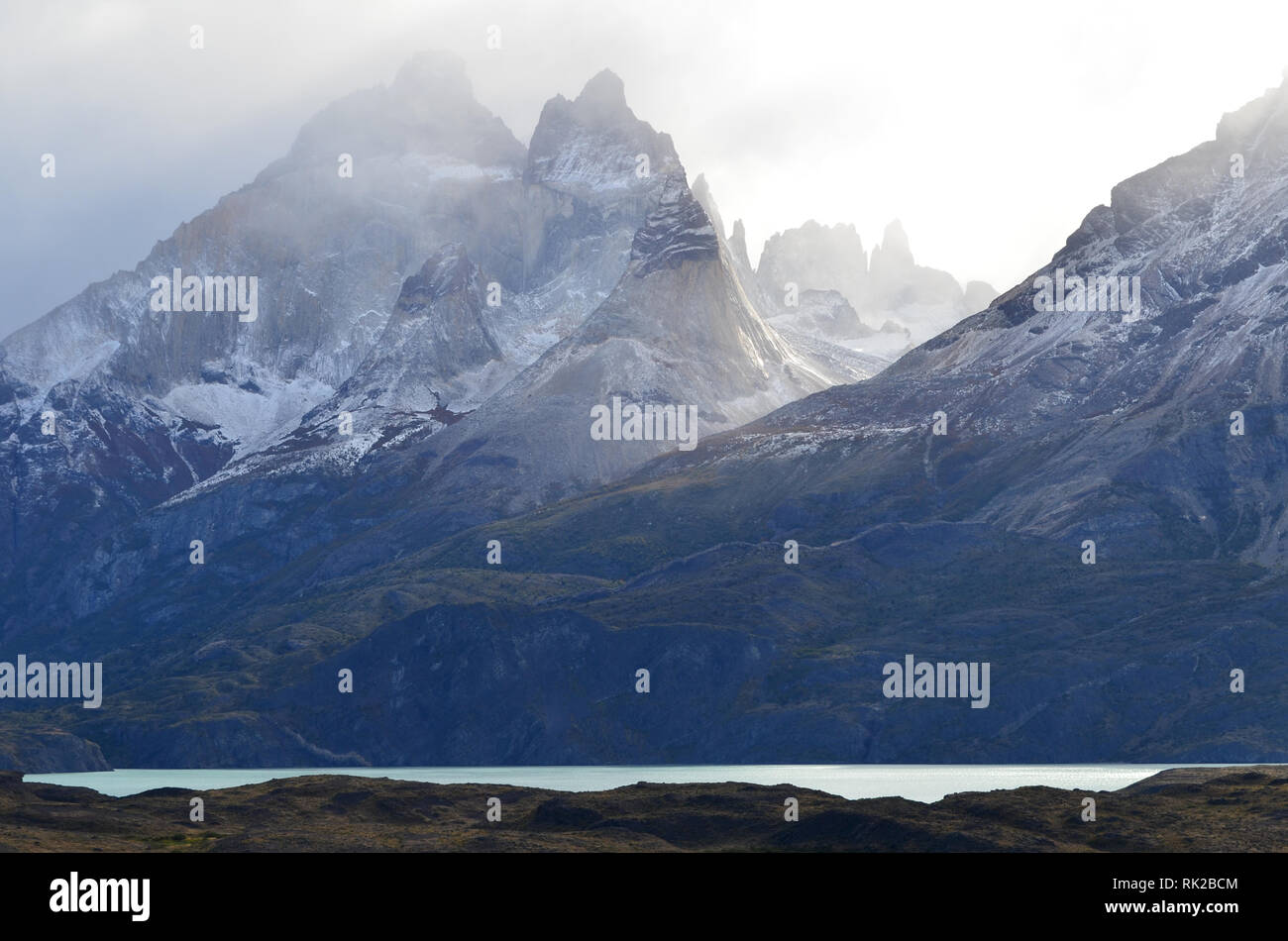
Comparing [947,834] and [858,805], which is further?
[858,805]
